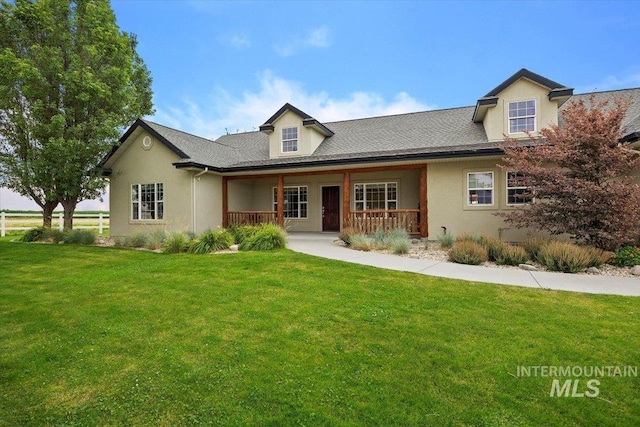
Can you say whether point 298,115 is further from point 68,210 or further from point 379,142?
point 68,210

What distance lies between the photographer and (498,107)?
41.3 feet

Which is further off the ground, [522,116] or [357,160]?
[522,116]

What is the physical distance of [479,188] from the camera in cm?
1216

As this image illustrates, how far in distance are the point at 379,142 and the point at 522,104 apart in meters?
5.59

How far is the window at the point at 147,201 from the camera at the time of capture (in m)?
14.8

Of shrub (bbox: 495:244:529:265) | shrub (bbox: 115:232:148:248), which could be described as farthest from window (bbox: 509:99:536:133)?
shrub (bbox: 115:232:148:248)

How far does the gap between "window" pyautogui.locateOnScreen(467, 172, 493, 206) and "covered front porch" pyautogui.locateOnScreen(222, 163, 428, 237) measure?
1943mm

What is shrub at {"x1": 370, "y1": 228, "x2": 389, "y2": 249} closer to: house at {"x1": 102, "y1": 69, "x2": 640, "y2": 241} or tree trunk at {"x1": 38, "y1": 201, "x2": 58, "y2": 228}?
house at {"x1": 102, "y1": 69, "x2": 640, "y2": 241}

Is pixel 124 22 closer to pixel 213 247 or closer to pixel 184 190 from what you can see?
pixel 184 190

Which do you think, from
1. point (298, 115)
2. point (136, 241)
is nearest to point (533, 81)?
point (298, 115)

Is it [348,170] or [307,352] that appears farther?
[348,170]

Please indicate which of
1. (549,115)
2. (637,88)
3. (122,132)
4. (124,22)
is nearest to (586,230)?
(549,115)

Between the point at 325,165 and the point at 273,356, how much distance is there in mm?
10346

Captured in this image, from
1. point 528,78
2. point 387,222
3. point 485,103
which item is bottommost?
point 387,222
